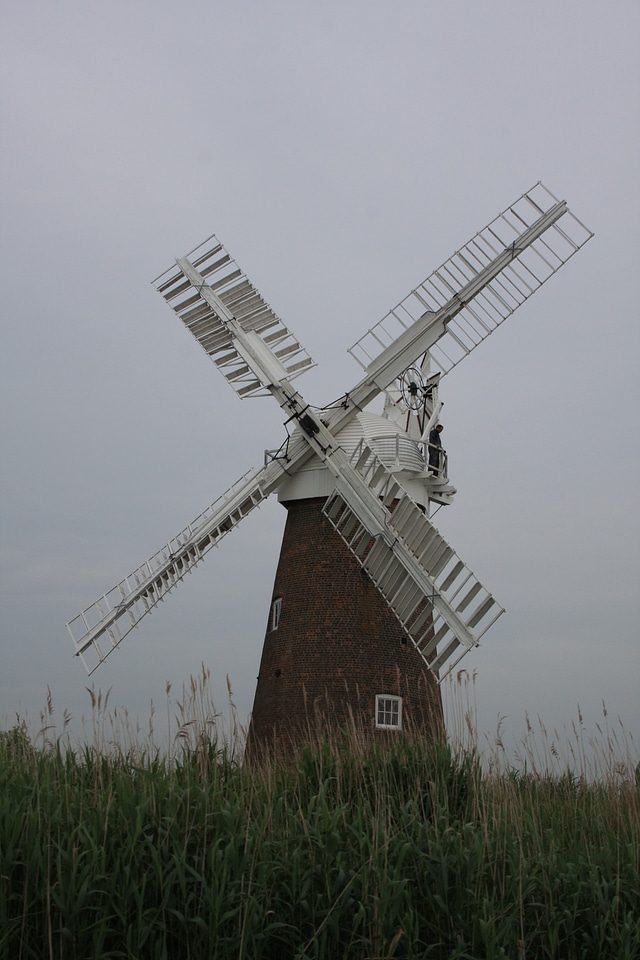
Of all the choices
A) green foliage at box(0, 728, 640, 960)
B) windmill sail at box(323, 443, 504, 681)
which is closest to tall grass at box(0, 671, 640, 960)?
green foliage at box(0, 728, 640, 960)

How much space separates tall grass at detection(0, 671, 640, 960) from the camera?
20.5 feet

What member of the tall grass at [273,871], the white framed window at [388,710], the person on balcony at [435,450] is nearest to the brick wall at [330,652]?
the white framed window at [388,710]

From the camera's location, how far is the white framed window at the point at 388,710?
15391mm

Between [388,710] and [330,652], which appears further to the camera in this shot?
[330,652]

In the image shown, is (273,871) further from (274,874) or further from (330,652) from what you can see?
(330,652)

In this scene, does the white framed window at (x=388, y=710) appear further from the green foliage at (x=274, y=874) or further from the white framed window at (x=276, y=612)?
the green foliage at (x=274, y=874)

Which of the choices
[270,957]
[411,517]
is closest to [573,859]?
[270,957]

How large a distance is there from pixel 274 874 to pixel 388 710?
28.6ft

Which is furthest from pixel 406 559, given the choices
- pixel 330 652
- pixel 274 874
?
pixel 274 874

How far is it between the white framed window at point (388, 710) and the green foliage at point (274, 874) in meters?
6.81

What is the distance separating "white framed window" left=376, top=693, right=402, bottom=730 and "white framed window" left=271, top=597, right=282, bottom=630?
2.21 metres

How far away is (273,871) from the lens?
684 cm

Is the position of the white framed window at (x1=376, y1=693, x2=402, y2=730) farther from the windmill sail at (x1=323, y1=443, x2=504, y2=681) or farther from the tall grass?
the tall grass

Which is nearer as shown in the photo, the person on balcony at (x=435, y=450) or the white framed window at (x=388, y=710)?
the white framed window at (x=388, y=710)
